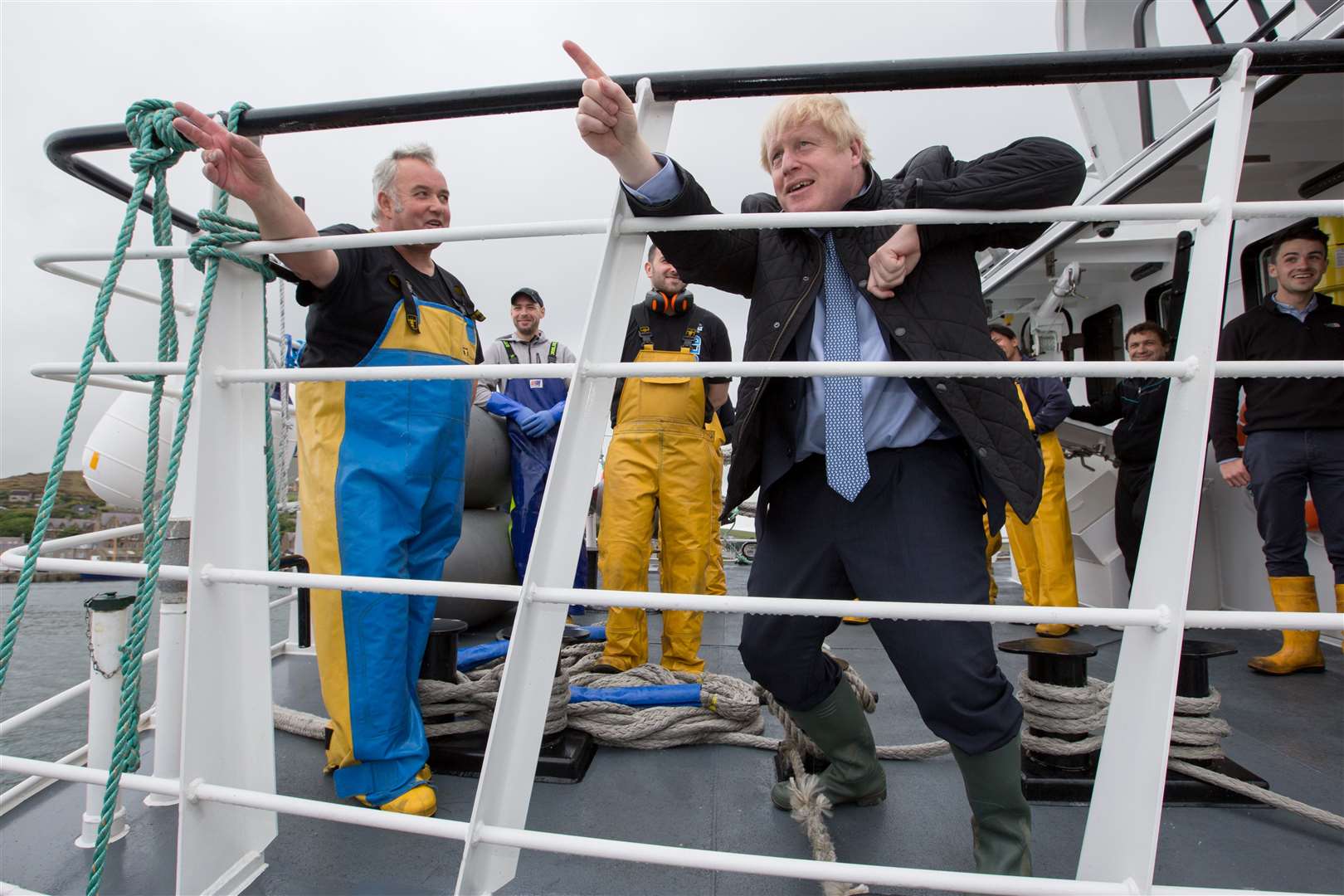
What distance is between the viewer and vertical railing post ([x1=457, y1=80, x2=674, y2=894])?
97 cm

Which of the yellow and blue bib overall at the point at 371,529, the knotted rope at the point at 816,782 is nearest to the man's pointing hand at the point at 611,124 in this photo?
the yellow and blue bib overall at the point at 371,529

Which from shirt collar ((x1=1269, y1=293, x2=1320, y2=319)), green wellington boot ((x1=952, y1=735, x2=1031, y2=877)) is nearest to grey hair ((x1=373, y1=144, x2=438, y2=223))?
green wellington boot ((x1=952, y1=735, x2=1031, y2=877))

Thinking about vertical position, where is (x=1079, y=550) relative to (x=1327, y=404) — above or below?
below

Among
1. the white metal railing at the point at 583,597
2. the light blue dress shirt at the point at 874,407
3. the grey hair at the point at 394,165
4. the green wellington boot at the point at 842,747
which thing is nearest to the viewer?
the white metal railing at the point at 583,597

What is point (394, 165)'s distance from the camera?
1.91 metres

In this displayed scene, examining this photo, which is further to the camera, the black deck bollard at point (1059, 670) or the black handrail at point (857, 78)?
the black deck bollard at point (1059, 670)

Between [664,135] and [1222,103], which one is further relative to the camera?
[664,135]

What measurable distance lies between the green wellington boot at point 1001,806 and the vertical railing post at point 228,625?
3.94 feet

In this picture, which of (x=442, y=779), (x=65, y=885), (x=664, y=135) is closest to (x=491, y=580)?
(x=442, y=779)

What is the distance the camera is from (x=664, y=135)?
116 centimetres

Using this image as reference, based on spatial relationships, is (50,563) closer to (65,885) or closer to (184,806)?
(184,806)

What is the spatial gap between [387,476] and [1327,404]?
3.45 meters

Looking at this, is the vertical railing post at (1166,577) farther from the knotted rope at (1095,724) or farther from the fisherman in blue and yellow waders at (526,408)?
the fisherman in blue and yellow waders at (526,408)

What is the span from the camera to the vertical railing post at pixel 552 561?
0.97m
